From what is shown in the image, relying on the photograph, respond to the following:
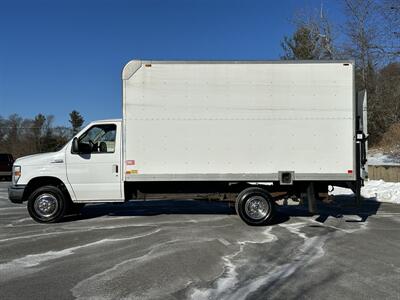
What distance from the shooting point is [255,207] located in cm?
1030

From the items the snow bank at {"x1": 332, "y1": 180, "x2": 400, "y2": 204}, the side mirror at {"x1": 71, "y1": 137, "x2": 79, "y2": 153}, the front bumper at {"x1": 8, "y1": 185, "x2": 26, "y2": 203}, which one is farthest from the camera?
the snow bank at {"x1": 332, "y1": 180, "x2": 400, "y2": 204}

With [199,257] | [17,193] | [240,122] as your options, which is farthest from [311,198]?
[17,193]

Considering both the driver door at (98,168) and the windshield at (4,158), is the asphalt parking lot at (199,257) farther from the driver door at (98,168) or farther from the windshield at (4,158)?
the windshield at (4,158)

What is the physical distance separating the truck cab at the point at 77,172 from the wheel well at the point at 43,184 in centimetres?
3

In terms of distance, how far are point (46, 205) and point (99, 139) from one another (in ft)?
6.60

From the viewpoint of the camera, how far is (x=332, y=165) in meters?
10.1

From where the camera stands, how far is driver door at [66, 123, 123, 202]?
10.5m

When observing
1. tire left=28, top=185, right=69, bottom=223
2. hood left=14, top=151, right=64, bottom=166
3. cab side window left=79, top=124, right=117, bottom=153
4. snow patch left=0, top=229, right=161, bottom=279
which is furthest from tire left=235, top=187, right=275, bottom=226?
hood left=14, top=151, right=64, bottom=166

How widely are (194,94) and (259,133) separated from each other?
5.56 ft

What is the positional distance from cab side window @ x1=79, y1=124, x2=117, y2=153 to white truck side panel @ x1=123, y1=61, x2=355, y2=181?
592mm

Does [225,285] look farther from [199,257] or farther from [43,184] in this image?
[43,184]

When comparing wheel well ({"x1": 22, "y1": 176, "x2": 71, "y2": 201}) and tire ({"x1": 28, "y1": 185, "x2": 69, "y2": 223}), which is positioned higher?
wheel well ({"x1": 22, "y1": 176, "x2": 71, "y2": 201})

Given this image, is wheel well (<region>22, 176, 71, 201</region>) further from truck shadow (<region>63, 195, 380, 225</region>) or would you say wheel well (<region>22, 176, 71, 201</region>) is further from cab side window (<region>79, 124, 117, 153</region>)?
cab side window (<region>79, 124, 117, 153</region>)

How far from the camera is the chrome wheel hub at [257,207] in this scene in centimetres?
1027
